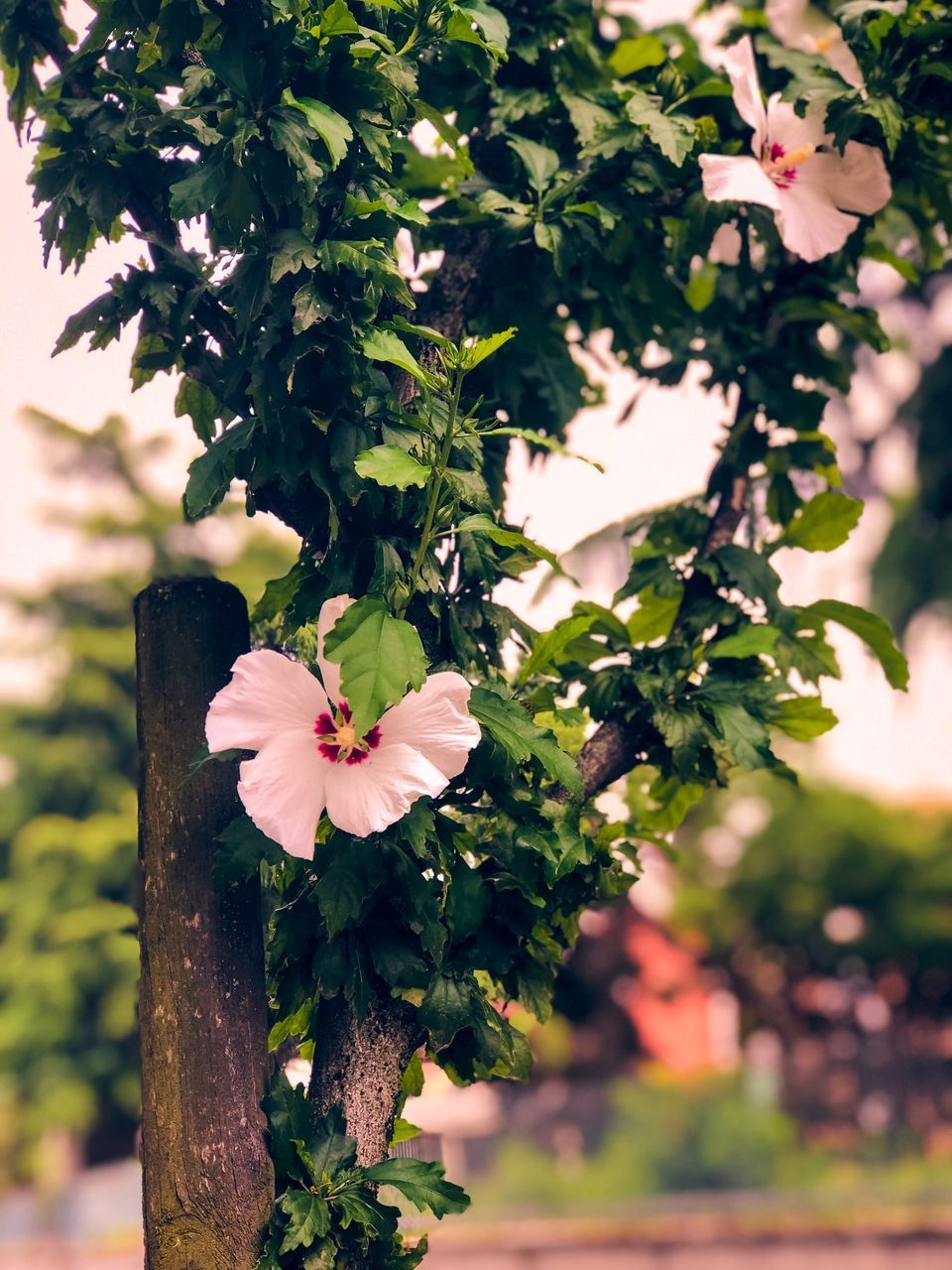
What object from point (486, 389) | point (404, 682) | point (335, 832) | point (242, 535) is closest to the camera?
point (404, 682)

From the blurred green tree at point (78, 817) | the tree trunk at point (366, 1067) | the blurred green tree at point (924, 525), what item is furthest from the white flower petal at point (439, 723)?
the blurred green tree at point (78, 817)

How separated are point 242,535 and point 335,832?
647 inches

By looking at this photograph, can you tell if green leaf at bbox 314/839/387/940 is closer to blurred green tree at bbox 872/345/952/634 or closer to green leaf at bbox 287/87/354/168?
green leaf at bbox 287/87/354/168

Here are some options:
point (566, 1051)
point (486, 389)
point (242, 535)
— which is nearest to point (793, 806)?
point (566, 1051)

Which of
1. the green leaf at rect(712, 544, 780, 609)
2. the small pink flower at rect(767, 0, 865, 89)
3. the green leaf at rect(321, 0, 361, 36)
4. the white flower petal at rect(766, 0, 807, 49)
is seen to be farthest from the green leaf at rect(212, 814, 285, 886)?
the white flower petal at rect(766, 0, 807, 49)

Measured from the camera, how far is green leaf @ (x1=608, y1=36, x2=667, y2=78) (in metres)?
2.54

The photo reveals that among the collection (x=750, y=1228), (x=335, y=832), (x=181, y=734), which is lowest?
(x=750, y=1228)

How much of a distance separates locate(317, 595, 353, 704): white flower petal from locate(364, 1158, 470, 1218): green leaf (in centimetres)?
61

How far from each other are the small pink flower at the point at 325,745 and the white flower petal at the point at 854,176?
112 centimetres

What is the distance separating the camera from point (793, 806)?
18.6m

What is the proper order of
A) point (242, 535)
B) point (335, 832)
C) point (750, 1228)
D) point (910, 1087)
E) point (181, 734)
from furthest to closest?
1. point (242, 535)
2. point (910, 1087)
3. point (750, 1228)
4. point (181, 734)
5. point (335, 832)

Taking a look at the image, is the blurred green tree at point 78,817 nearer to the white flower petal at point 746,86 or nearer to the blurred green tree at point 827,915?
the blurred green tree at point 827,915

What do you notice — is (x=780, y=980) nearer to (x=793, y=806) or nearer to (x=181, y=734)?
(x=793, y=806)

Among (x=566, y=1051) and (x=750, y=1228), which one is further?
(x=566, y=1051)
